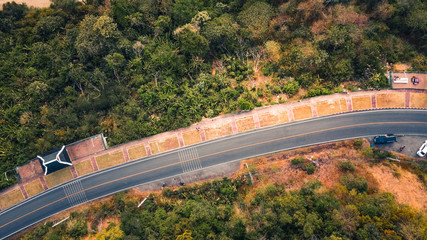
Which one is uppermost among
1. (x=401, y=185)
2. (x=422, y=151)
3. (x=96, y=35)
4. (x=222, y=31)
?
(x=96, y=35)

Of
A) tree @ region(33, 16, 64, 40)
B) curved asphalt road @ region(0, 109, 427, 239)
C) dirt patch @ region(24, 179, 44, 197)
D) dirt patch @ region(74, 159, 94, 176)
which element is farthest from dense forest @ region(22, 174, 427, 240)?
tree @ region(33, 16, 64, 40)

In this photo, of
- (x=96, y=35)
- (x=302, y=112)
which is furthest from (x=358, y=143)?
(x=96, y=35)

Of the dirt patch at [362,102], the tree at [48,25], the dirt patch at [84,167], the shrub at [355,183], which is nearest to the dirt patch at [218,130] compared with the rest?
the shrub at [355,183]

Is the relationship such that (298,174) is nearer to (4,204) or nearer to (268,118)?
(268,118)

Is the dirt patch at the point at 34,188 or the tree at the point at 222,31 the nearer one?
the tree at the point at 222,31

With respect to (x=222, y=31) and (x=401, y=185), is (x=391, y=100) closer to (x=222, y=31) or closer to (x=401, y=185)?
(x=401, y=185)

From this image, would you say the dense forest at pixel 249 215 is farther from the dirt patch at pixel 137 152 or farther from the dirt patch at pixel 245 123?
the dirt patch at pixel 245 123
